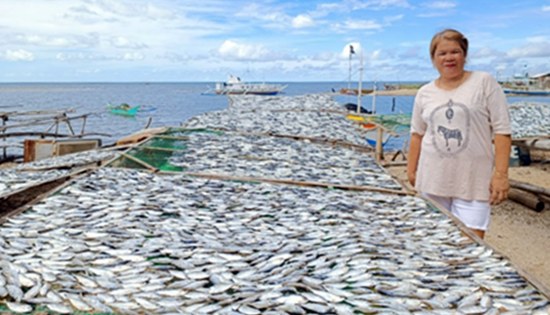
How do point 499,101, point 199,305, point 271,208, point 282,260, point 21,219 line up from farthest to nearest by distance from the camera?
point 271,208, point 21,219, point 499,101, point 282,260, point 199,305

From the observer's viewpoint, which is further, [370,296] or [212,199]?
[212,199]

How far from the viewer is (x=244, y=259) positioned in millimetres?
3295

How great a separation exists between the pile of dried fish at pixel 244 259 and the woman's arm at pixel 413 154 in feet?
1.16

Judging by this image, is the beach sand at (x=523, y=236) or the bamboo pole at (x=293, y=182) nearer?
the bamboo pole at (x=293, y=182)

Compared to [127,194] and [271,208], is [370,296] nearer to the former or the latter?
[271,208]

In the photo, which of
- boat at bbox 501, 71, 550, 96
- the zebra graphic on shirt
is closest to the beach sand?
the zebra graphic on shirt

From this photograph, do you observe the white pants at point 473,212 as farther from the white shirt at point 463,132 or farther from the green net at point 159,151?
the green net at point 159,151

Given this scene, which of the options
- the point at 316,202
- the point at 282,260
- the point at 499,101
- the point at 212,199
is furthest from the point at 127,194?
the point at 499,101

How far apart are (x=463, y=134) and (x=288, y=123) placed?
758cm

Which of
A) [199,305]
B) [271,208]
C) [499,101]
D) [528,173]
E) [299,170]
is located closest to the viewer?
[199,305]

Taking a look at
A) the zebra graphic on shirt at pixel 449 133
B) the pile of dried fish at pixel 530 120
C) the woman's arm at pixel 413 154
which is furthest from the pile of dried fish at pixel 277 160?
the pile of dried fish at pixel 530 120

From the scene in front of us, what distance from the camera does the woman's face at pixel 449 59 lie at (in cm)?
370

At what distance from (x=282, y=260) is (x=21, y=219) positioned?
7.26 feet

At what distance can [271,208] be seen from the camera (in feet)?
15.4
